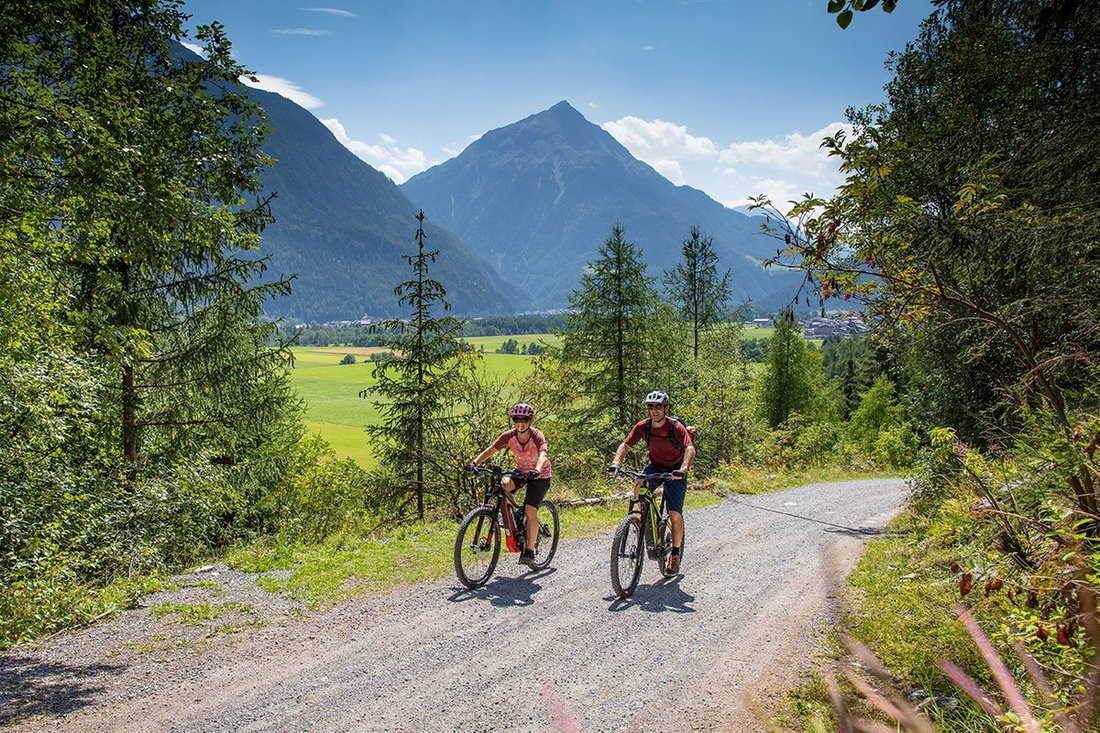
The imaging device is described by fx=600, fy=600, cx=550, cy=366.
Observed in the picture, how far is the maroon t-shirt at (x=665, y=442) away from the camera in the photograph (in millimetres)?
8359

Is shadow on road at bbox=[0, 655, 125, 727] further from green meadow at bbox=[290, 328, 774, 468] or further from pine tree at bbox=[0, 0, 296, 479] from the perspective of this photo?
green meadow at bbox=[290, 328, 774, 468]

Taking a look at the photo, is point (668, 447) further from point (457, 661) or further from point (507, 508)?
point (457, 661)

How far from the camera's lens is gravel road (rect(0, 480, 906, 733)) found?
198 inches

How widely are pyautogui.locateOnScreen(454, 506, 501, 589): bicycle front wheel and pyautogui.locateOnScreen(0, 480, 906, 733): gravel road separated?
0.82 ft

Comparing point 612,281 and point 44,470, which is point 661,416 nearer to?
point 44,470

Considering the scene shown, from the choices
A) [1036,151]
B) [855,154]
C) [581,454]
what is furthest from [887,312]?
[581,454]

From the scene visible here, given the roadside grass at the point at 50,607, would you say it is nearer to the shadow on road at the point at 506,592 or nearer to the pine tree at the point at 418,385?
the shadow on road at the point at 506,592

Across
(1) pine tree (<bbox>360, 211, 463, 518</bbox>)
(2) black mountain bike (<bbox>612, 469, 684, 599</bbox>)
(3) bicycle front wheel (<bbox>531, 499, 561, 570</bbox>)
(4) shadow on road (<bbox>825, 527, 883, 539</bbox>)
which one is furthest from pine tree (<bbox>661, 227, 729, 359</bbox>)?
(2) black mountain bike (<bbox>612, 469, 684, 599</bbox>)

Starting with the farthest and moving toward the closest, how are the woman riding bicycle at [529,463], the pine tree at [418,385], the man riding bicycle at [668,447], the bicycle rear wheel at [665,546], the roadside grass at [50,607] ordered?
the pine tree at [418,385] → the woman riding bicycle at [529,463] → the bicycle rear wheel at [665,546] → the man riding bicycle at [668,447] → the roadside grass at [50,607]

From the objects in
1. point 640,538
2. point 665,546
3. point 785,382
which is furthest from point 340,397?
point 640,538

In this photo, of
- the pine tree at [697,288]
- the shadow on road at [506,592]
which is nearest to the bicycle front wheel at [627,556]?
the shadow on road at [506,592]

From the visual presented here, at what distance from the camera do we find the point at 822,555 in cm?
1013

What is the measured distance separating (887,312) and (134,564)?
10728 mm

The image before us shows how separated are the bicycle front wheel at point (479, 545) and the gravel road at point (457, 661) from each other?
0.25 meters
